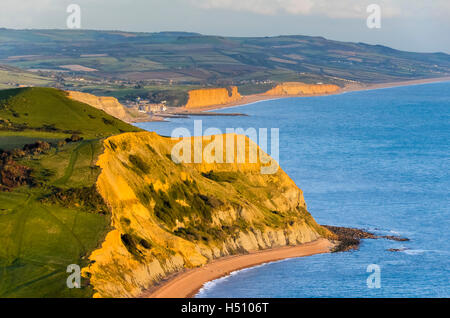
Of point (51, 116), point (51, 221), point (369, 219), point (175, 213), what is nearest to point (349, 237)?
point (369, 219)

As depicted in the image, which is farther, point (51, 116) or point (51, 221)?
point (51, 116)

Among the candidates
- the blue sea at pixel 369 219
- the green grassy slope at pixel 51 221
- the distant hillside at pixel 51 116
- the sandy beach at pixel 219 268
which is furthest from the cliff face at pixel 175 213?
the distant hillside at pixel 51 116

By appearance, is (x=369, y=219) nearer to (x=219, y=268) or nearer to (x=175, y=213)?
(x=175, y=213)

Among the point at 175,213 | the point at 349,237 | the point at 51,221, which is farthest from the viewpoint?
the point at 349,237

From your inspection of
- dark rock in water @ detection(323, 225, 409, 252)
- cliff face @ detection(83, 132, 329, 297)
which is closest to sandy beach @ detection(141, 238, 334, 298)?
cliff face @ detection(83, 132, 329, 297)
